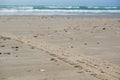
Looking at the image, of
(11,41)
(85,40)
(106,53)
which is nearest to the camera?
(106,53)

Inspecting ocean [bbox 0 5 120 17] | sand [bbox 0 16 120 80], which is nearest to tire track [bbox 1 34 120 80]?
sand [bbox 0 16 120 80]

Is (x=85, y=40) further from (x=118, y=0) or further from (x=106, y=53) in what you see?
(x=118, y=0)

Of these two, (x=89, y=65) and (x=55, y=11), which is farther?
(x=55, y=11)

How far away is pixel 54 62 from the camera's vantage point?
746 cm

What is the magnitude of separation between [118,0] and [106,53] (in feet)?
214

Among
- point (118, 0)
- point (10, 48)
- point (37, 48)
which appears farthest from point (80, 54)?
point (118, 0)

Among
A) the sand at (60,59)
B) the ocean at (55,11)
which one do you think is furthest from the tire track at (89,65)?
the ocean at (55,11)

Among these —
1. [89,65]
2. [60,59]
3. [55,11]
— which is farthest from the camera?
[55,11]

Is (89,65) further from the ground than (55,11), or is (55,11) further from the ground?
(89,65)

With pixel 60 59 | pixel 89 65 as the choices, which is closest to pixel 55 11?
pixel 60 59

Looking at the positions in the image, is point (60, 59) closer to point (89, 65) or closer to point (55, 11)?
point (89, 65)

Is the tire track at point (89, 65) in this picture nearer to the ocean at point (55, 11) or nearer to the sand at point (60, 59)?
the sand at point (60, 59)

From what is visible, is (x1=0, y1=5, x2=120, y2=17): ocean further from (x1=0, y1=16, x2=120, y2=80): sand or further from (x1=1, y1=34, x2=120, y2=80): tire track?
(x1=1, y1=34, x2=120, y2=80): tire track

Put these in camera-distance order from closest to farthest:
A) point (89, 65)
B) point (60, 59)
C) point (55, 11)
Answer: point (89, 65) < point (60, 59) < point (55, 11)
